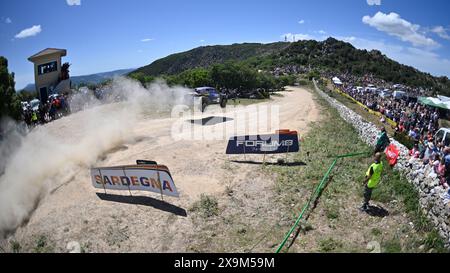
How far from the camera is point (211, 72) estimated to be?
1975 inches

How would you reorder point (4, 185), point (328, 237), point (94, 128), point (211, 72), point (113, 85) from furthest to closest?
point (211, 72), point (113, 85), point (94, 128), point (4, 185), point (328, 237)

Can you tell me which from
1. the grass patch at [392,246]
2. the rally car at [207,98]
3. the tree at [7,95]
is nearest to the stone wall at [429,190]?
the grass patch at [392,246]

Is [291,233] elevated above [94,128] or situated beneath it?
situated beneath

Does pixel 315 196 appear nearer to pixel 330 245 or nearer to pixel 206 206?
pixel 330 245

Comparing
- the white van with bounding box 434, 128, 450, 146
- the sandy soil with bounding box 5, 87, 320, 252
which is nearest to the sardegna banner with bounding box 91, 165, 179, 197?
the sandy soil with bounding box 5, 87, 320, 252

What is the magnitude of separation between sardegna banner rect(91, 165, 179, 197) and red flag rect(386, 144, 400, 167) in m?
9.94

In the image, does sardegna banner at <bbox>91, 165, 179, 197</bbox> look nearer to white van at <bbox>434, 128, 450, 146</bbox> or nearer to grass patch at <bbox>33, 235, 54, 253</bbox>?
grass patch at <bbox>33, 235, 54, 253</bbox>

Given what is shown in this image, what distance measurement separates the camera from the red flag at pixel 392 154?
14.8 m

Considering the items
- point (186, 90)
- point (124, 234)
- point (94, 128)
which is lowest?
point (124, 234)

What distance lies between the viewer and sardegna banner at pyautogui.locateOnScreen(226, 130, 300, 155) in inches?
713

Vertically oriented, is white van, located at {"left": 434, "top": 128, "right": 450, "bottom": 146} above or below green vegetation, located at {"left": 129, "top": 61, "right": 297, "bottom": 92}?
below
